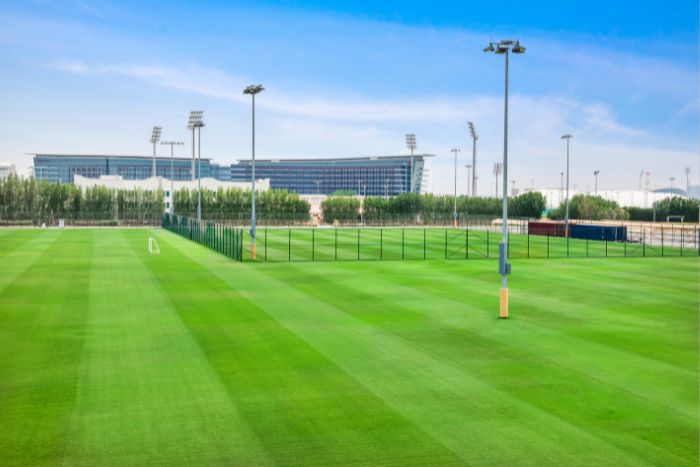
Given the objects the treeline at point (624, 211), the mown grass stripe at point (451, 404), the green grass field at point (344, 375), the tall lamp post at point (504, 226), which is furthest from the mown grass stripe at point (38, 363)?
the treeline at point (624, 211)

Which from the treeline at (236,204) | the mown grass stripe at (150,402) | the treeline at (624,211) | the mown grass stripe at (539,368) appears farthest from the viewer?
the treeline at (624,211)

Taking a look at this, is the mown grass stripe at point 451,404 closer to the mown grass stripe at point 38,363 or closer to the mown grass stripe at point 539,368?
the mown grass stripe at point 539,368

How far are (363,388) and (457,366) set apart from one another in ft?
10.2

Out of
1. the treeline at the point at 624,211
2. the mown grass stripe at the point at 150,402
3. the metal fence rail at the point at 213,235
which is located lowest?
the mown grass stripe at the point at 150,402

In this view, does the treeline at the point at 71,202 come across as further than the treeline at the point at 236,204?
No

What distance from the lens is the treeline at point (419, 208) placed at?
137 meters

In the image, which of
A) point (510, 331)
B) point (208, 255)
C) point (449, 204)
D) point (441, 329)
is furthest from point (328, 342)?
point (449, 204)

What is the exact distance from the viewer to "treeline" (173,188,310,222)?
128 metres

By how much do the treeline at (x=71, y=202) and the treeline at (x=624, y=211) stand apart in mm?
77943

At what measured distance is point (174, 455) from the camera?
11844 millimetres

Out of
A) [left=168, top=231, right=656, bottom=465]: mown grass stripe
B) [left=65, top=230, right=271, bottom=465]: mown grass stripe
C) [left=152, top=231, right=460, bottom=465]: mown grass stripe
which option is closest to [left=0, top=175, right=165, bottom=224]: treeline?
[left=65, top=230, right=271, bottom=465]: mown grass stripe

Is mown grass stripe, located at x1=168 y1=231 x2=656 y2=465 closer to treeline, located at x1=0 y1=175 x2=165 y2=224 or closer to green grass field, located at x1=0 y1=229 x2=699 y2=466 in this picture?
green grass field, located at x1=0 y1=229 x2=699 y2=466

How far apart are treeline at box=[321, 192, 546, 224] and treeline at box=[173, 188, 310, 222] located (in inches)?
258

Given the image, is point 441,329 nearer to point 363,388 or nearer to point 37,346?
point 363,388
